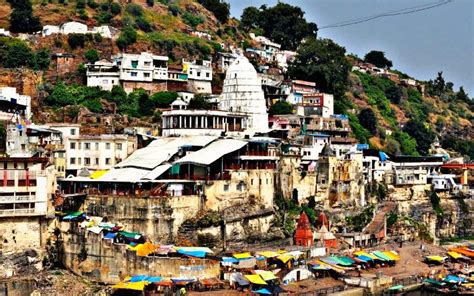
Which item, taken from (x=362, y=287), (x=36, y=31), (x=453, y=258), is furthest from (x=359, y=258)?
(x=36, y=31)

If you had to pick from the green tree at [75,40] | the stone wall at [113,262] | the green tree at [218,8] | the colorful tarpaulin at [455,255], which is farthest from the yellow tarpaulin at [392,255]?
the green tree at [218,8]

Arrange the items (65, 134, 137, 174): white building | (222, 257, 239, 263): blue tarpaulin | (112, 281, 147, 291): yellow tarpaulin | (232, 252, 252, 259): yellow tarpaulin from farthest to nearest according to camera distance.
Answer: (65, 134, 137, 174): white building < (232, 252, 252, 259): yellow tarpaulin < (222, 257, 239, 263): blue tarpaulin < (112, 281, 147, 291): yellow tarpaulin

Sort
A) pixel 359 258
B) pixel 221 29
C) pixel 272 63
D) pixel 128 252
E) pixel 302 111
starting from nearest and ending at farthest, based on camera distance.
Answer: pixel 128 252, pixel 359 258, pixel 302 111, pixel 272 63, pixel 221 29

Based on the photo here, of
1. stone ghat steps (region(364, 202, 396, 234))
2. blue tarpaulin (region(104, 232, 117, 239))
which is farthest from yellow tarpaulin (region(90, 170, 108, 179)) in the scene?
stone ghat steps (region(364, 202, 396, 234))

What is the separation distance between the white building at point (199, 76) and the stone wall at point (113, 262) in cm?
3003

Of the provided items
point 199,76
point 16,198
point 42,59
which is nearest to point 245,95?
point 199,76

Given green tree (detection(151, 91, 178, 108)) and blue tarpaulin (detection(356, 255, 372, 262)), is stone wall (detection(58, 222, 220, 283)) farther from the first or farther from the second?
green tree (detection(151, 91, 178, 108))

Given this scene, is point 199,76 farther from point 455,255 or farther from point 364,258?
point 455,255

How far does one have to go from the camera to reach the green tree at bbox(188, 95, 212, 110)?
209 ft

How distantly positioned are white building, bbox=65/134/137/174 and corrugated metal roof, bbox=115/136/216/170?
1.30m

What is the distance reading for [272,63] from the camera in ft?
295

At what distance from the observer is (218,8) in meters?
103

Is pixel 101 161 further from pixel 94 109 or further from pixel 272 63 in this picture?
pixel 272 63

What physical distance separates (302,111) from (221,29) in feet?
91.2
